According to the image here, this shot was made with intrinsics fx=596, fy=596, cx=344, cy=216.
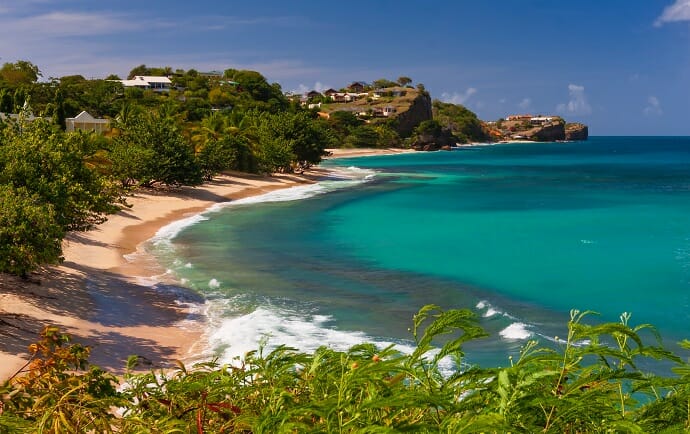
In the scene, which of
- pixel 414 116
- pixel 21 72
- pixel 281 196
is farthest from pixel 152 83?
pixel 281 196

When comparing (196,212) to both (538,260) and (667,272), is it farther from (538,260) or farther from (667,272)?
(667,272)

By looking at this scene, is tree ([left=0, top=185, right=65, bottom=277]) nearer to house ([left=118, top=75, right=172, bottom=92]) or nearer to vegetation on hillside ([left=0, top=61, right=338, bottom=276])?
vegetation on hillside ([left=0, top=61, right=338, bottom=276])

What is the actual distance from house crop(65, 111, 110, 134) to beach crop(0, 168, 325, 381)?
A: 115 ft

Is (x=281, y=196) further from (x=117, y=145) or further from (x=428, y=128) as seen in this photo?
(x=428, y=128)

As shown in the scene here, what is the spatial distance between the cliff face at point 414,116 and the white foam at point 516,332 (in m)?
157

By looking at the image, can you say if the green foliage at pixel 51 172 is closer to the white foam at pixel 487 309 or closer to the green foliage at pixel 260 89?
the white foam at pixel 487 309

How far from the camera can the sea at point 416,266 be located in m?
19.7

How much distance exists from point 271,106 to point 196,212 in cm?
9360

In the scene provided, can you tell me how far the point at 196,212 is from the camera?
44.0 metres

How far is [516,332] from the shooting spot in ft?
64.2

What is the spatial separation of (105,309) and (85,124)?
161ft

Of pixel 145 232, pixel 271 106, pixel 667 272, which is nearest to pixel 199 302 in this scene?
pixel 145 232

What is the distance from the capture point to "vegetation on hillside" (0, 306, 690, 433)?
2.94m

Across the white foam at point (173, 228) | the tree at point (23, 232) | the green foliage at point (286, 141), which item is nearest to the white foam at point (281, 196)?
the white foam at point (173, 228)
